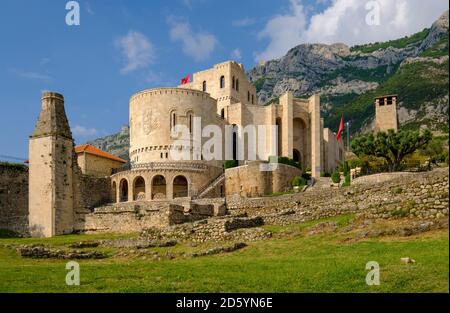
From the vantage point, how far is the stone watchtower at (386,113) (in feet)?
303

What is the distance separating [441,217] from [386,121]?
239 feet

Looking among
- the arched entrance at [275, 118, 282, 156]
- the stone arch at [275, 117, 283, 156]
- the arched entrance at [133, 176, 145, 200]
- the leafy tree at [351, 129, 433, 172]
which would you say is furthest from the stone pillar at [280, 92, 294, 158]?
the leafy tree at [351, 129, 433, 172]

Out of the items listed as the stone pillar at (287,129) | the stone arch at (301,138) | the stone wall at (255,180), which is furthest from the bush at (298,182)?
the stone arch at (301,138)

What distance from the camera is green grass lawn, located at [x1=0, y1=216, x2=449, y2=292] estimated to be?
1507 cm

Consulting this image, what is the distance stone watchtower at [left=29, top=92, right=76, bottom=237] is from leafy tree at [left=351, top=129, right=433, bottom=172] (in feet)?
79.0

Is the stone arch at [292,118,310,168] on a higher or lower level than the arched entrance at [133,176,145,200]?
higher

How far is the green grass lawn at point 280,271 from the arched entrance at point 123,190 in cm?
3431

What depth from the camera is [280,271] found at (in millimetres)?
17438

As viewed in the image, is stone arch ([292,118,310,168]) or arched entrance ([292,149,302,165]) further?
arched entrance ([292,149,302,165])

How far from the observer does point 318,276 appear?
16.1m

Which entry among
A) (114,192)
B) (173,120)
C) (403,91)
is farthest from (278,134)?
(403,91)

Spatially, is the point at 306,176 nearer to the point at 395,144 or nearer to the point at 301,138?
the point at 301,138

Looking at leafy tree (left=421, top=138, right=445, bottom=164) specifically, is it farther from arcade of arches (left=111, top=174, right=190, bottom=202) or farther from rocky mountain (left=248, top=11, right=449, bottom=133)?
rocky mountain (left=248, top=11, right=449, bottom=133)

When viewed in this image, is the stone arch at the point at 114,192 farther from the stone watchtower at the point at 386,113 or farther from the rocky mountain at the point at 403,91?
the rocky mountain at the point at 403,91
